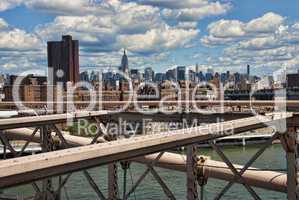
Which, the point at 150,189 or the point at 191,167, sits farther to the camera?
the point at 150,189

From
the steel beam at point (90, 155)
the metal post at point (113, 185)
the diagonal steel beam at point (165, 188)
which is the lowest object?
the metal post at point (113, 185)

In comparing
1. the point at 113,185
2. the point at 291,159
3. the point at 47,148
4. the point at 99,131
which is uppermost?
the point at 99,131

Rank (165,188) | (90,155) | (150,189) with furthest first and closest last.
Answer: (150,189), (165,188), (90,155)

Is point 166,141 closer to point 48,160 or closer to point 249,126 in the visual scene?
point 48,160

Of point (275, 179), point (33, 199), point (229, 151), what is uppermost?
point (275, 179)

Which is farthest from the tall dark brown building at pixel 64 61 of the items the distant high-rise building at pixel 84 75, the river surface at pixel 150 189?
the river surface at pixel 150 189

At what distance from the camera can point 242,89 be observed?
412 ft

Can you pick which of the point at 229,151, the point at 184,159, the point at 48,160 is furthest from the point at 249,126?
the point at 229,151

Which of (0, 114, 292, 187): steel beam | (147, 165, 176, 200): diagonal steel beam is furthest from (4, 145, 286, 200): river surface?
(0, 114, 292, 187): steel beam

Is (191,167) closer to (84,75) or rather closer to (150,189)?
(150,189)

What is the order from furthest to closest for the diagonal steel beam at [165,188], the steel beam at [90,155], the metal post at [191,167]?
the diagonal steel beam at [165,188] < the metal post at [191,167] < the steel beam at [90,155]

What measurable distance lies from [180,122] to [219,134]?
10.8ft

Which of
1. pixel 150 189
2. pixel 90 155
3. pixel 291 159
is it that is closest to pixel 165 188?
pixel 291 159

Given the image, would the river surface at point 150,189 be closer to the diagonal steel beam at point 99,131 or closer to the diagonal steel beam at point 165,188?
the diagonal steel beam at point 99,131
